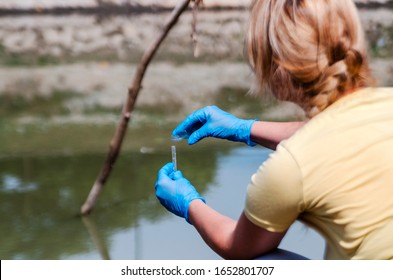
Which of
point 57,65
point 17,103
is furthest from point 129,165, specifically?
point 57,65

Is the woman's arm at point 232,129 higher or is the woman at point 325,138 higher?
the woman at point 325,138

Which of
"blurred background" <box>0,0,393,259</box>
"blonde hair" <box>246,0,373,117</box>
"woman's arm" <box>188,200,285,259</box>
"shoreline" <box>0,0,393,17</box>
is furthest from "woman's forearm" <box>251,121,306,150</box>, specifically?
A: "shoreline" <box>0,0,393,17</box>

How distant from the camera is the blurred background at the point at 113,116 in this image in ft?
8.48

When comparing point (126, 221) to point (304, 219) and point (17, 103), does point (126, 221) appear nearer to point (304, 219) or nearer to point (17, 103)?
Result: point (304, 219)

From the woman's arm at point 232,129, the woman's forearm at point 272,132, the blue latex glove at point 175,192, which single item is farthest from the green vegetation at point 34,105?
the blue latex glove at point 175,192

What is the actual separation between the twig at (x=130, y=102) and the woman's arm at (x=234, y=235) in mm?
1012

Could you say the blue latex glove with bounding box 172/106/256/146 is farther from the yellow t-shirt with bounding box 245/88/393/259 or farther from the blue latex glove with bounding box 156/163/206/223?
the yellow t-shirt with bounding box 245/88/393/259

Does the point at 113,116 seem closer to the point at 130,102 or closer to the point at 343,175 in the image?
the point at 130,102

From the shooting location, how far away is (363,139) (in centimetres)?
124

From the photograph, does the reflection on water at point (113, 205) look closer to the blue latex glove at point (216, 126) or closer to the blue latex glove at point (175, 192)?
the blue latex glove at point (216, 126)

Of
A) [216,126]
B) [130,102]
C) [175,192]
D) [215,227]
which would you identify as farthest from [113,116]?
[215,227]

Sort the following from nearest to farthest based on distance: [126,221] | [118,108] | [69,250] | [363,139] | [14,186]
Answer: [363,139] → [69,250] → [126,221] → [14,186] → [118,108]

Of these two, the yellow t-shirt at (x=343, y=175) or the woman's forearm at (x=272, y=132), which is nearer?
the yellow t-shirt at (x=343, y=175)

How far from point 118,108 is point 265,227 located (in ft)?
9.11
